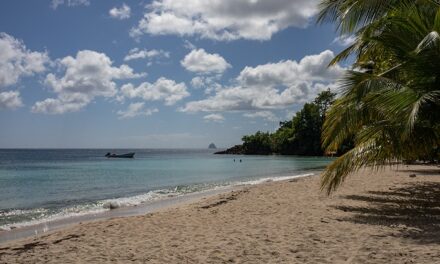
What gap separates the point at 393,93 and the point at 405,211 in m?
3.51

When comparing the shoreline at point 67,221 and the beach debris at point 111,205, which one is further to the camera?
the beach debris at point 111,205

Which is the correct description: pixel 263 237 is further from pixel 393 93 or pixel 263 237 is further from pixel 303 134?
pixel 303 134

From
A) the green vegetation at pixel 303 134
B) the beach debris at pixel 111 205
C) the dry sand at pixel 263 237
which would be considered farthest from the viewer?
the green vegetation at pixel 303 134

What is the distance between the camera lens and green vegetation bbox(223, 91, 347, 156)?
7616 cm

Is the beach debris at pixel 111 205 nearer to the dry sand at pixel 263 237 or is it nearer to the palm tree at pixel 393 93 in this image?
the dry sand at pixel 263 237

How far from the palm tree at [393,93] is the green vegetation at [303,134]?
5897 cm

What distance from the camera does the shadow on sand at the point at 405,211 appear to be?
742 centimetres

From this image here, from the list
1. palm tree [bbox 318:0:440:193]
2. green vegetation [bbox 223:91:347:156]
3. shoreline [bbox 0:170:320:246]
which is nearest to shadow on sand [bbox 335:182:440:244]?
palm tree [bbox 318:0:440:193]

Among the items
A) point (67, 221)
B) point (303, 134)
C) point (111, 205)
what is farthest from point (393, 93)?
point (303, 134)

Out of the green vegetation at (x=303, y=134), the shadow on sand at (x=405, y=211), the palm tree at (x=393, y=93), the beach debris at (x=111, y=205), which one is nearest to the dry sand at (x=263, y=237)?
the shadow on sand at (x=405, y=211)

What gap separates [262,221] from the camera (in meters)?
9.23

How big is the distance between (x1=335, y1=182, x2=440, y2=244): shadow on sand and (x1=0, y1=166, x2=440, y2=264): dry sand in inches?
0.7

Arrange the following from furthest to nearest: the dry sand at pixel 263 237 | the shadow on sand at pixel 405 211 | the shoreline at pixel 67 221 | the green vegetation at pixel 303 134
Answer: the green vegetation at pixel 303 134 → the shoreline at pixel 67 221 → the shadow on sand at pixel 405 211 → the dry sand at pixel 263 237

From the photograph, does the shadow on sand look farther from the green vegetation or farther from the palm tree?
the green vegetation
